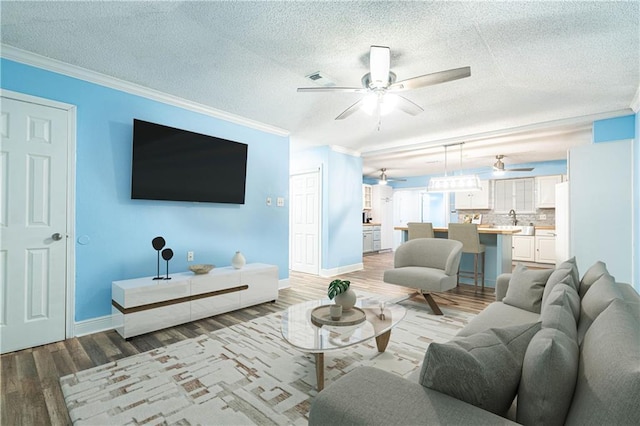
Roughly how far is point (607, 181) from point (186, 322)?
5.43 m

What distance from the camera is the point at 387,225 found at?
402 inches

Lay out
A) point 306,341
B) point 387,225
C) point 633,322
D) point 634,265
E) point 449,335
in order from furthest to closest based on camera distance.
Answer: point 387,225 → point 634,265 → point 449,335 → point 306,341 → point 633,322

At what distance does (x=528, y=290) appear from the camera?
2.37 m

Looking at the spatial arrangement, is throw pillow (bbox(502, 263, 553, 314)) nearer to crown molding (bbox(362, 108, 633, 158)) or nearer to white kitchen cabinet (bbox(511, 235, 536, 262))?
crown molding (bbox(362, 108, 633, 158))

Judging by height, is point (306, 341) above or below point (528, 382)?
below

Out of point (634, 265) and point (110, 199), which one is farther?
point (634, 265)

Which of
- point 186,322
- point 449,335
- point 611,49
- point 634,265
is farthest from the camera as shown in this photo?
point 634,265

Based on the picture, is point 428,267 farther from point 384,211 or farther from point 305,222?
point 384,211

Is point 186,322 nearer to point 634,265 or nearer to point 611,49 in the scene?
point 611,49

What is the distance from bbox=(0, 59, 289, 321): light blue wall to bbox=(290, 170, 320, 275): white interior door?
207 cm

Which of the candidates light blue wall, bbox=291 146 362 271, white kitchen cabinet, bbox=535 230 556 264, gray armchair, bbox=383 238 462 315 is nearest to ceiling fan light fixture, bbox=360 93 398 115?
gray armchair, bbox=383 238 462 315

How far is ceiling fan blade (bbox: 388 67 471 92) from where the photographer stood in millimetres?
2156

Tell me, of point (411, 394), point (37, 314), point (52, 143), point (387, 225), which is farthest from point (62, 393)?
point (387, 225)

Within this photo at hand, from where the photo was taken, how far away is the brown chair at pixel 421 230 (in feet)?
16.1
